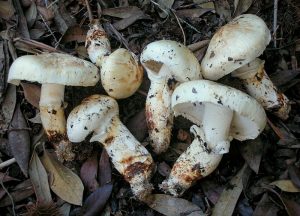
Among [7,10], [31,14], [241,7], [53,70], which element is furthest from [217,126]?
[7,10]

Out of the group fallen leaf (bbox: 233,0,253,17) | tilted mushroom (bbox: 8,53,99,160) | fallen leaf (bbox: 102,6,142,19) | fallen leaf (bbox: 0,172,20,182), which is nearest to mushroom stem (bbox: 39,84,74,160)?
tilted mushroom (bbox: 8,53,99,160)

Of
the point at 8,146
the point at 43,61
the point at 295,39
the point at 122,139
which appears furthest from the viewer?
the point at 295,39

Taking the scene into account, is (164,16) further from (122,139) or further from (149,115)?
(122,139)

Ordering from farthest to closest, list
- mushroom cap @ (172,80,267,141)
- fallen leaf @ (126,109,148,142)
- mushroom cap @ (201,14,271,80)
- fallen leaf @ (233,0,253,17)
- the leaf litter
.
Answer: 1. fallen leaf @ (233,0,253,17)
2. fallen leaf @ (126,109,148,142)
3. the leaf litter
4. mushroom cap @ (201,14,271,80)
5. mushroom cap @ (172,80,267,141)

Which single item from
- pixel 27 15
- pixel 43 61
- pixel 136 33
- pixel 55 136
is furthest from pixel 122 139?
pixel 27 15

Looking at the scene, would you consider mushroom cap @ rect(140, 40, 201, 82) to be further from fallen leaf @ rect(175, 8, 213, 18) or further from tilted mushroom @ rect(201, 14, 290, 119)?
fallen leaf @ rect(175, 8, 213, 18)

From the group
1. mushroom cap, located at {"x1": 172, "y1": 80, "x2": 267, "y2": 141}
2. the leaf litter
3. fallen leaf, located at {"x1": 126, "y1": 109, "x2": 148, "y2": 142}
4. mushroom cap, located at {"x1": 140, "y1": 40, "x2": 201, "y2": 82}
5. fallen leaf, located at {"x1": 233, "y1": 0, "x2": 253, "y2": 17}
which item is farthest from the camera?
fallen leaf, located at {"x1": 233, "y1": 0, "x2": 253, "y2": 17}

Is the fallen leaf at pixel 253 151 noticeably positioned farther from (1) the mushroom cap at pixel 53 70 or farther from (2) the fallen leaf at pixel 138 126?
(1) the mushroom cap at pixel 53 70
